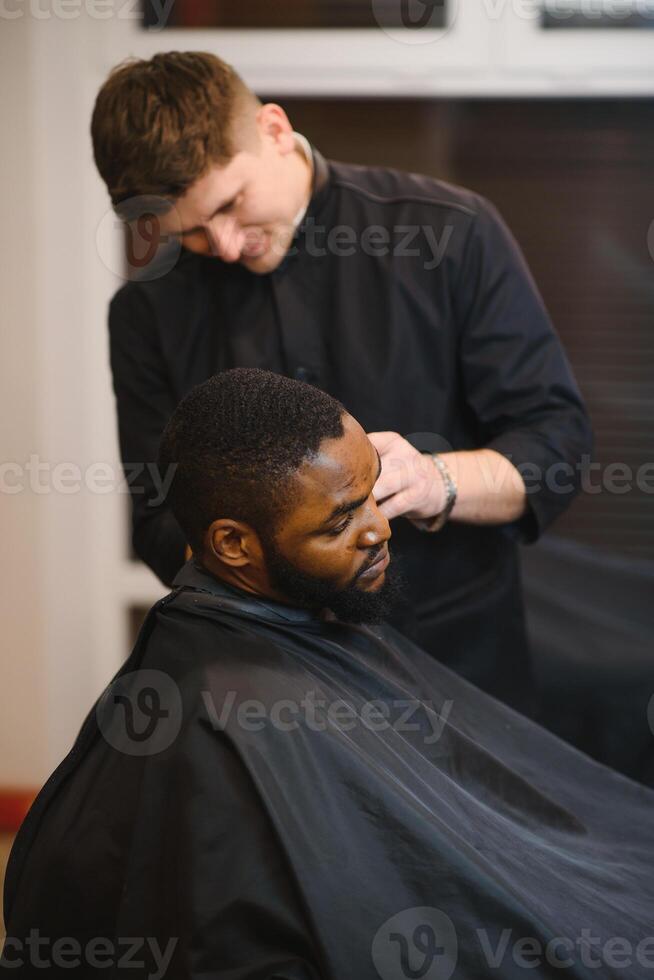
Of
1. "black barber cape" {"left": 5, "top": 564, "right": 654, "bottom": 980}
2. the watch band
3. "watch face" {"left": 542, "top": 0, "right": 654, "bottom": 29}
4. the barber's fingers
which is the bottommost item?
"black barber cape" {"left": 5, "top": 564, "right": 654, "bottom": 980}

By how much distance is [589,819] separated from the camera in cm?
162

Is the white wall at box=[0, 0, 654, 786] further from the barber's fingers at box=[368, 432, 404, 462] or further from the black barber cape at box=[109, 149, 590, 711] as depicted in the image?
the barber's fingers at box=[368, 432, 404, 462]

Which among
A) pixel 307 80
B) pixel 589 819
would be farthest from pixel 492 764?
pixel 307 80

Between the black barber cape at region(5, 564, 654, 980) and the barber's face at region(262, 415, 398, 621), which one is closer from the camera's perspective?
the black barber cape at region(5, 564, 654, 980)

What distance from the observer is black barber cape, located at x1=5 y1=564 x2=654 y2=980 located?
1.23m

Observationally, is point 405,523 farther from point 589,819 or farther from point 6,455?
point 6,455

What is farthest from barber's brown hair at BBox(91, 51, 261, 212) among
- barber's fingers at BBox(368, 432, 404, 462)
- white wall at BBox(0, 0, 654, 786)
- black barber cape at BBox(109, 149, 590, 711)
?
white wall at BBox(0, 0, 654, 786)

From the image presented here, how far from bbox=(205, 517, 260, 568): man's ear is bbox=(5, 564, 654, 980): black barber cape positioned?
7 centimetres

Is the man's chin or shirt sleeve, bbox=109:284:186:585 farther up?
shirt sleeve, bbox=109:284:186:585

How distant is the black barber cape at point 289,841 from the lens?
1232mm

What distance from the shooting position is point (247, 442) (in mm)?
1361

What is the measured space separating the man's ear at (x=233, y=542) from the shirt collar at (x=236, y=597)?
0.20 feet

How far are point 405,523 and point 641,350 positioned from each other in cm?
163

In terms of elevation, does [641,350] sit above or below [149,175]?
below
